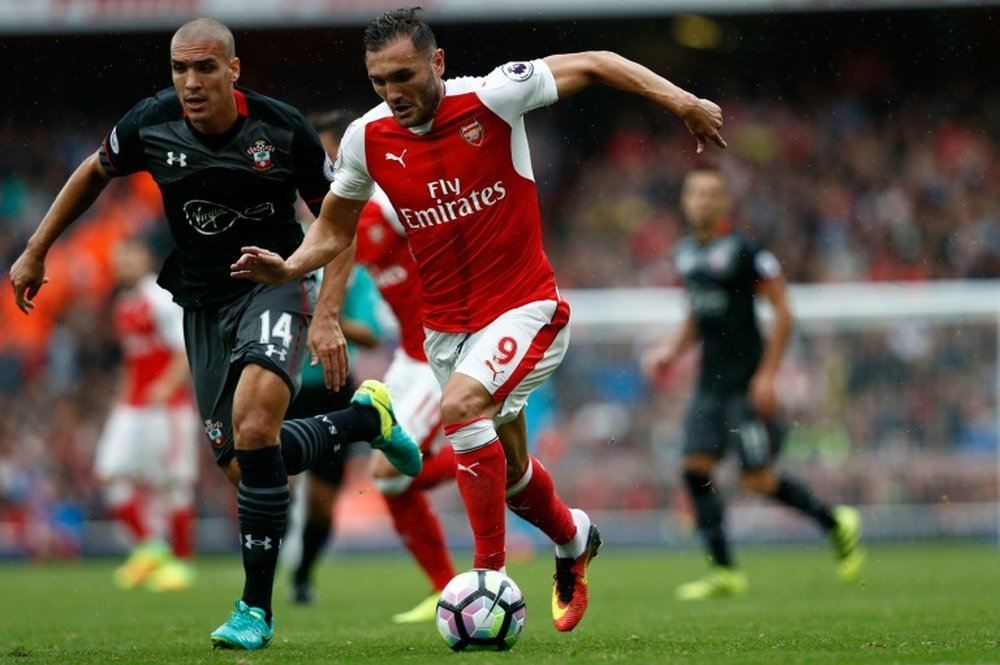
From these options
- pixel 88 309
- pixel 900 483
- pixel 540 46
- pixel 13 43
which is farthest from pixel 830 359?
pixel 13 43

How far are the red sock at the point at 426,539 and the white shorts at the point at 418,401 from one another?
32cm

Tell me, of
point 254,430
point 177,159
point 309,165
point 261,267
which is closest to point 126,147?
point 177,159

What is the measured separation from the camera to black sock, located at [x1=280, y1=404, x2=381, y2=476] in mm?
6234

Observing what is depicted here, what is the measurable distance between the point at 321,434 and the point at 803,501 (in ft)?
15.5

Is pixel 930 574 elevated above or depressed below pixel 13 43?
below

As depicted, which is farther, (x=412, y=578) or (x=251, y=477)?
(x=412, y=578)

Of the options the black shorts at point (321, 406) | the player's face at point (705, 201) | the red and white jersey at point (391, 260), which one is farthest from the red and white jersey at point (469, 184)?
the player's face at point (705, 201)

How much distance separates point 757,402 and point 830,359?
643 cm

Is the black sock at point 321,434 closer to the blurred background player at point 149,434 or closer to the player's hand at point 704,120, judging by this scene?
the player's hand at point 704,120

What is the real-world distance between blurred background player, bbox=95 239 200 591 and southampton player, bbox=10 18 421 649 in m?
5.45

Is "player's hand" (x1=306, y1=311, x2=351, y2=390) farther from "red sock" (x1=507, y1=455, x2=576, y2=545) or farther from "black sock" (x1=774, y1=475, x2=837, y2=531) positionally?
"black sock" (x1=774, y1=475, x2=837, y2=531)

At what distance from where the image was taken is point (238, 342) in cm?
608

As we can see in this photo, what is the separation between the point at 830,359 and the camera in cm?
1622

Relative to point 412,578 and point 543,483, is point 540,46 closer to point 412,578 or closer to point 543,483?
point 412,578
